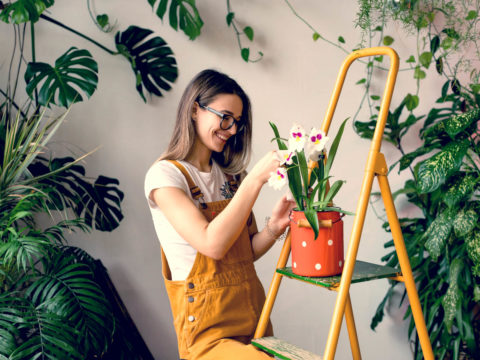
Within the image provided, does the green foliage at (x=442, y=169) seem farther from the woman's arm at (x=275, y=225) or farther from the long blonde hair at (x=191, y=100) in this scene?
the long blonde hair at (x=191, y=100)

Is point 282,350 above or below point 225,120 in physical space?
below

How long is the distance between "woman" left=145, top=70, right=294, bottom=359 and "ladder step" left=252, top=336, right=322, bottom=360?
0.03 m

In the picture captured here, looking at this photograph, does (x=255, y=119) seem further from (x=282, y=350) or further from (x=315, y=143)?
(x=282, y=350)

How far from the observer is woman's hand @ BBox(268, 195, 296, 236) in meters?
1.45

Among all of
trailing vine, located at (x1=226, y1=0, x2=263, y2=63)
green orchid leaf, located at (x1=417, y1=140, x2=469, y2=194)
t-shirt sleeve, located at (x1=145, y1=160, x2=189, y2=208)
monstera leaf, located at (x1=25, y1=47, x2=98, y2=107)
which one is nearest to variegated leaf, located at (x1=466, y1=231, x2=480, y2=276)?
green orchid leaf, located at (x1=417, y1=140, x2=469, y2=194)

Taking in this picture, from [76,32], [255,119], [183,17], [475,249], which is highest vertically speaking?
[183,17]

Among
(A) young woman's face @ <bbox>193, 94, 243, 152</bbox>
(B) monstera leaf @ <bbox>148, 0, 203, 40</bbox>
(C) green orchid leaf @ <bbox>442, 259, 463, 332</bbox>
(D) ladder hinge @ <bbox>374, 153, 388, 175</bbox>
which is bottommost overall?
(C) green orchid leaf @ <bbox>442, 259, 463, 332</bbox>

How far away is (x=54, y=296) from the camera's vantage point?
1.60m

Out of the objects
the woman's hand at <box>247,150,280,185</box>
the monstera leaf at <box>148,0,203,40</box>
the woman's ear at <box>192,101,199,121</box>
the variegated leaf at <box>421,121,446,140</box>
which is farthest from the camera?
the monstera leaf at <box>148,0,203,40</box>

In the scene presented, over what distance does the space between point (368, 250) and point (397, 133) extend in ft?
2.22

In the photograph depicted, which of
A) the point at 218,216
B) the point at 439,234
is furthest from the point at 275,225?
the point at 439,234

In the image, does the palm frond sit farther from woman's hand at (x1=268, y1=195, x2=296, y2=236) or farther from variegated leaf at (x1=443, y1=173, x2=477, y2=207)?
variegated leaf at (x1=443, y1=173, x2=477, y2=207)

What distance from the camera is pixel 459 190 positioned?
1884mm

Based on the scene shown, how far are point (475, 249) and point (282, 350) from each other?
108 centimetres
